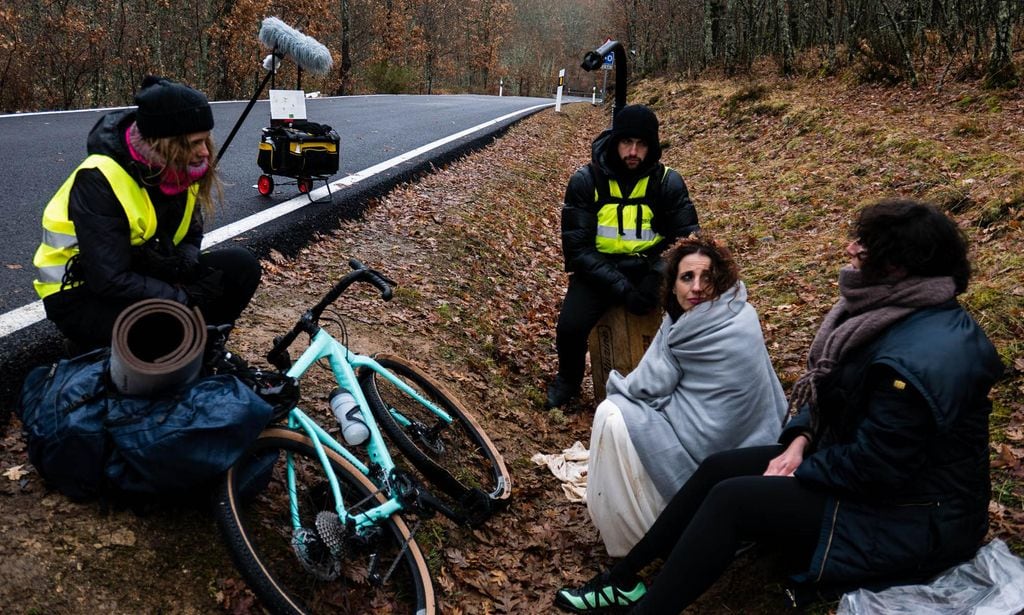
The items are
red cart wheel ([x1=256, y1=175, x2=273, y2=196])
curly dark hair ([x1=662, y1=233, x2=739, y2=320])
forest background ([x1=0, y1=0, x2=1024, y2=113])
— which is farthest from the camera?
forest background ([x1=0, y1=0, x2=1024, y2=113])

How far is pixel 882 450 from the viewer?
2.63 m

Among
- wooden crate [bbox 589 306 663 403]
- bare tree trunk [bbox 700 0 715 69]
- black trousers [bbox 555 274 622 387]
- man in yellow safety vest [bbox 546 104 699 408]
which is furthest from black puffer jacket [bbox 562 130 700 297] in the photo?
bare tree trunk [bbox 700 0 715 69]

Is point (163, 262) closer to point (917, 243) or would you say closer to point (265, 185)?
point (917, 243)

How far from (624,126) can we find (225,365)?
10.5 feet

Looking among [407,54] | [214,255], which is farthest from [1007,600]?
[407,54]

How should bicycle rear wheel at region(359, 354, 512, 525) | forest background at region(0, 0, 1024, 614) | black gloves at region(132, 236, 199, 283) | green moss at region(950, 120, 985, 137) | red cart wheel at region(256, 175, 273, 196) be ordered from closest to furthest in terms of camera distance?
1. forest background at region(0, 0, 1024, 614)
2. black gloves at region(132, 236, 199, 283)
3. bicycle rear wheel at region(359, 354, 512, 525)
4. red cart wheel at region(256, 175, 273, 196)
5. green moss at region(950, 120, 985, 137)

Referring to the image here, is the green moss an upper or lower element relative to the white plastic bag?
upper

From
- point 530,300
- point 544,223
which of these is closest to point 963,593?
point 530,300

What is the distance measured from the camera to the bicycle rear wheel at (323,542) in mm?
3129

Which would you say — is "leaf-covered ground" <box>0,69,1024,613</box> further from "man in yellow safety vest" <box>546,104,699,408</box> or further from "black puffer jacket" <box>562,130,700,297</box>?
"black puffer jacket" <box>562,130,700,297</box>

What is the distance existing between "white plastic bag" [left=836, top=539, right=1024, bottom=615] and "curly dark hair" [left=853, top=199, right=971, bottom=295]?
3.52 feet

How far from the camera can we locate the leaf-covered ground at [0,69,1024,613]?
9.70 ft

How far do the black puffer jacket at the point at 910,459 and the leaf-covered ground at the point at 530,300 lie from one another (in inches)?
23.0

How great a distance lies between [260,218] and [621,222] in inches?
136
